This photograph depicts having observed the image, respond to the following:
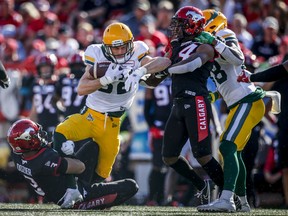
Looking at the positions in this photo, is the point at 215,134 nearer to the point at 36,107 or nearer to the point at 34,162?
the point at 36,107

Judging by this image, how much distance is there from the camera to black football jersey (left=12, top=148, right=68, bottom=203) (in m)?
Answer: 8.18

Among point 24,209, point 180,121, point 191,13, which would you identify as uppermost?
point 191,13

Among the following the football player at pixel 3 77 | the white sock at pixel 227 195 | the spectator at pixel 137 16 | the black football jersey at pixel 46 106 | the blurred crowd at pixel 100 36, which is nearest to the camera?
the white sock at pixel 227 195

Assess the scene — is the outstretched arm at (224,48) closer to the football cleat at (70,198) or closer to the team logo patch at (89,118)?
the team logo patch at (89,118)

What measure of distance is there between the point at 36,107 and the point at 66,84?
62 cm

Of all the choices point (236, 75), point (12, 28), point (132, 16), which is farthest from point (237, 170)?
point (12, 28)

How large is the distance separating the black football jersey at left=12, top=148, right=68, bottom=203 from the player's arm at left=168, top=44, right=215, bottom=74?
4.03 feet

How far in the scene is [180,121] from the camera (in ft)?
26.9

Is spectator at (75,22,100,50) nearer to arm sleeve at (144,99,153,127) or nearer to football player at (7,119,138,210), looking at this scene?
arm sleeve at (144,99,153,127)

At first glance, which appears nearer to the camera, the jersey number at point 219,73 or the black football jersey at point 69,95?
the jersey number at point 219,73

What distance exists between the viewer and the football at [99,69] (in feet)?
27.2

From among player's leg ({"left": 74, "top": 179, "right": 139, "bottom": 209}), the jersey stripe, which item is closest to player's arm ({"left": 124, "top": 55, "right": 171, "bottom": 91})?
the jersey stripe

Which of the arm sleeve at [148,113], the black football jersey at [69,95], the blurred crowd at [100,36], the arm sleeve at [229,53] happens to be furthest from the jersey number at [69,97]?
the arm sleeve at [229,53]

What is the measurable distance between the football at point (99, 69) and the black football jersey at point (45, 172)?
73 cm
